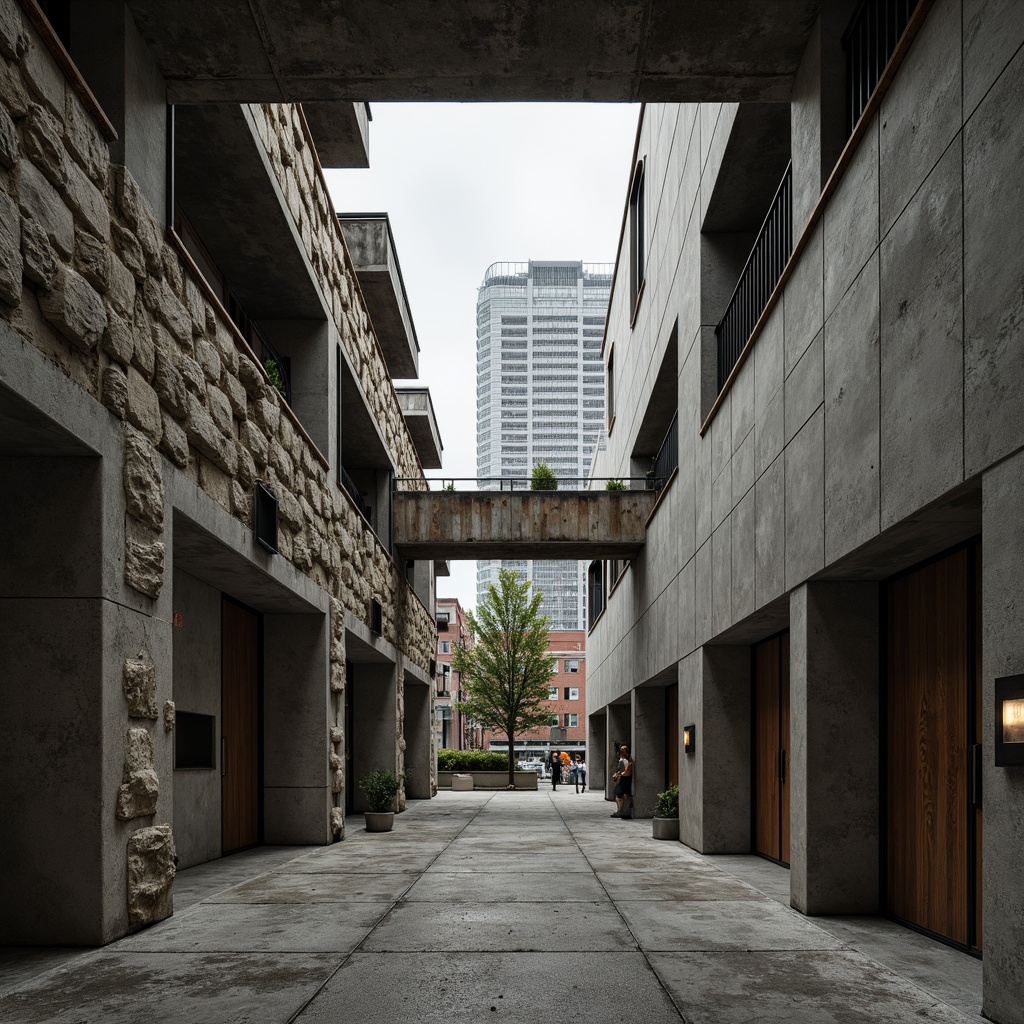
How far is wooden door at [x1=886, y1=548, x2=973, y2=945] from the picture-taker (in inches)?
294

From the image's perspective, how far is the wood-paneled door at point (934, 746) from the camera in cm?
730

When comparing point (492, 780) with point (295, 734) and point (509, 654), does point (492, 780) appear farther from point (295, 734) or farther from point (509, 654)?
point (295, 734)

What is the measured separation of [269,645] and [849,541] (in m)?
9.57

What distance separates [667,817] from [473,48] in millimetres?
12452

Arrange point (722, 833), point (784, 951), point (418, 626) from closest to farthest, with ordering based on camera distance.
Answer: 1. point (784, 951)
2. point (722, 833)
3. point (418, 626)

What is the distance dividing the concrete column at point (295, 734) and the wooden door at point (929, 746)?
8476 mm

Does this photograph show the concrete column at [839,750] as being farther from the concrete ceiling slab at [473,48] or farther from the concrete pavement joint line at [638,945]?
the concrete ceiling slab at [473,48]

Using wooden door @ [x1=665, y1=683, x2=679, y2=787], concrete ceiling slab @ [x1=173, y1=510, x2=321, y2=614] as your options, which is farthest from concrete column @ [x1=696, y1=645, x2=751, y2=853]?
wooden door @ [x1=665, y1=683, x2=679, y2=787]

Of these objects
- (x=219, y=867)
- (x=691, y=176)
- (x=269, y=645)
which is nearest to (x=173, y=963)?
(x=219, y=867)

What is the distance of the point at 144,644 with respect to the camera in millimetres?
8125

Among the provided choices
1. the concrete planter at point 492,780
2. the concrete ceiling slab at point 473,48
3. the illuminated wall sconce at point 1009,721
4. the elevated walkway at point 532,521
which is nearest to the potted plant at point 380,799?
the elevated walkway at point 532,521

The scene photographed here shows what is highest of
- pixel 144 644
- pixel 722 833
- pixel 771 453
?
pixel 771 453

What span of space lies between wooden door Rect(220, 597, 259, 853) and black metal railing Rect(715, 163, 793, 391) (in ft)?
24.7

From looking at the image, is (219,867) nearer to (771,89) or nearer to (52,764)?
(52,764)
